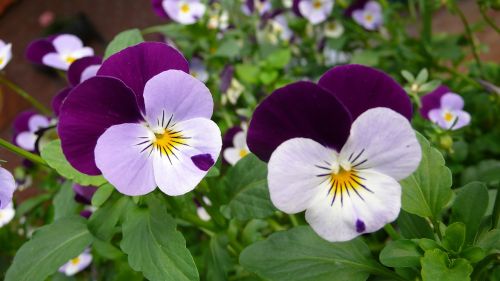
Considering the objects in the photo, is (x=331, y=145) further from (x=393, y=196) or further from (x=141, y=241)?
(x=141, y=241)

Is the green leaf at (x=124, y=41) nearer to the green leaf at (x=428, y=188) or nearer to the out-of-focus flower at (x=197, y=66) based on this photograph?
the green leaf at (x=428, y=188)

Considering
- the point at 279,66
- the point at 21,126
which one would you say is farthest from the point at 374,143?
the point at 21,126

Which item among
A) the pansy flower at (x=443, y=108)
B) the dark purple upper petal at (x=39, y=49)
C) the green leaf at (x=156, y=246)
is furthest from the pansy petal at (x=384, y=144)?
the dark purple upper petal at (x=39, y=49)

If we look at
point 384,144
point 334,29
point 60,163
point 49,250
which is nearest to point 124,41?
point 60,163

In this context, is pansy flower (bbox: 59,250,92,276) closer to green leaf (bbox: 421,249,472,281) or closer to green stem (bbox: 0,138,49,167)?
green stem (bbox: 0,138,49,167)

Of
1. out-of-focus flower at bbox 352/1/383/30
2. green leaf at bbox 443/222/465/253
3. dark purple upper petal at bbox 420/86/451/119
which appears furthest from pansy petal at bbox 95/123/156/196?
out-of-focus flower at bbox 352/1/383/30
